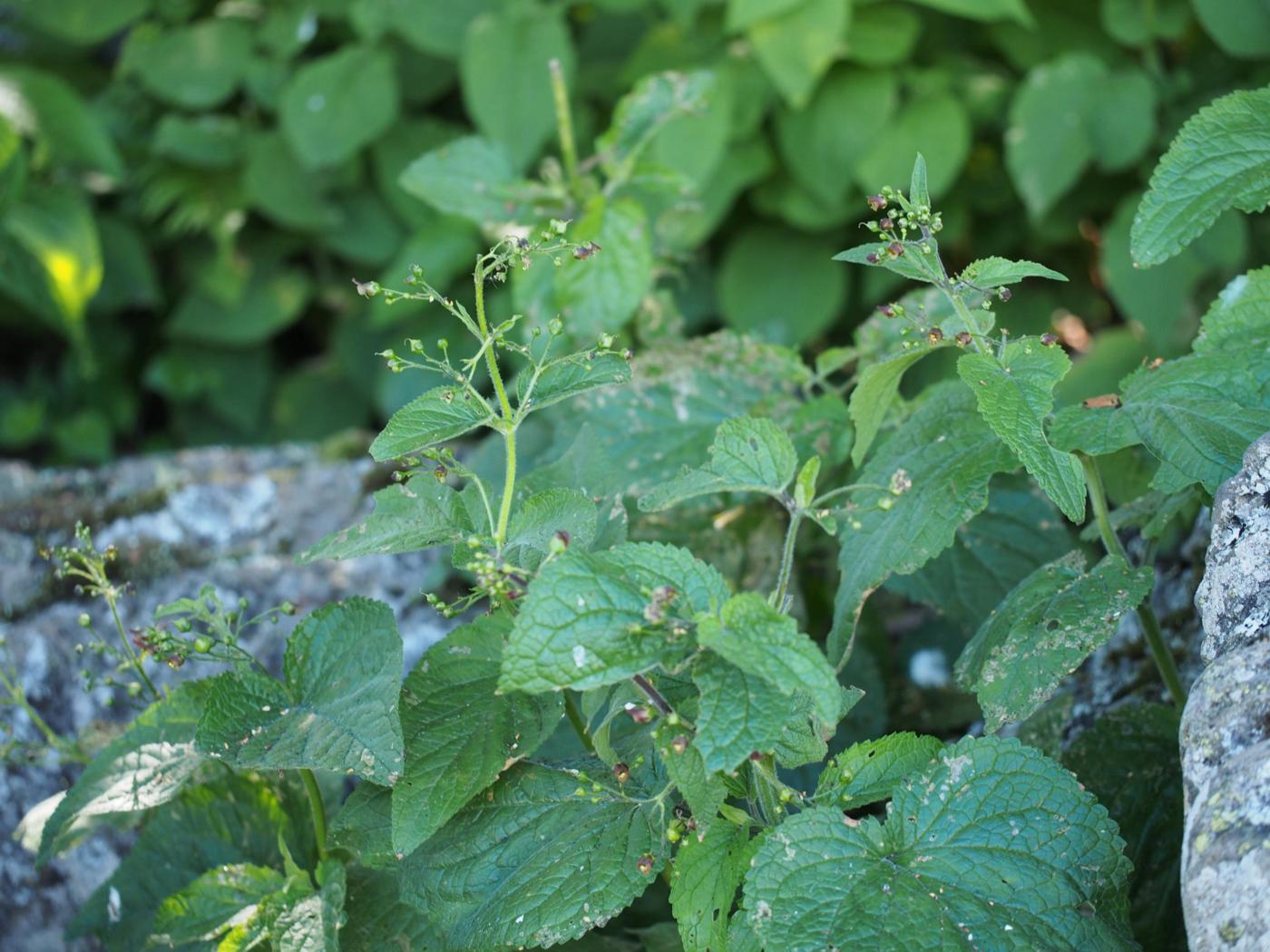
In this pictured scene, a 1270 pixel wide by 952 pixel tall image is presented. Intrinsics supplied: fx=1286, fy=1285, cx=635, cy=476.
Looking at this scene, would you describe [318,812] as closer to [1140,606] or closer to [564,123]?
[1140,606]

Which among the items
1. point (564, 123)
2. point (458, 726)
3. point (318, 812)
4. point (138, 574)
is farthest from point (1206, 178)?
point (138, 574)

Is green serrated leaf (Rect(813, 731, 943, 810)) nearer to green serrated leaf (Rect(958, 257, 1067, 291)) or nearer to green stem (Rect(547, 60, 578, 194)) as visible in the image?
green serrated leaf (Rect(958, 257, 1067, 291))

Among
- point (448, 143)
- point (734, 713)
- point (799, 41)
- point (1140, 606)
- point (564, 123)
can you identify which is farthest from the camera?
point (799, 41)

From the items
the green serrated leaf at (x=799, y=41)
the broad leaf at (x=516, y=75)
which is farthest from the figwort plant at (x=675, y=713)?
the broad leaf at (x=516, y=75)

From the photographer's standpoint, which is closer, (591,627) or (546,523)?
(591,627)

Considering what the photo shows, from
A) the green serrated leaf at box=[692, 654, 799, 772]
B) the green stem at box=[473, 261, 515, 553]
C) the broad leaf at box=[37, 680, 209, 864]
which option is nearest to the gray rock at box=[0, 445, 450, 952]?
the broad leaf at box=[37, 680, 209, 864]

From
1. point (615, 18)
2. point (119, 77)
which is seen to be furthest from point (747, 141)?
point (119, 77)

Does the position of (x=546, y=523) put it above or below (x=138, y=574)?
above
